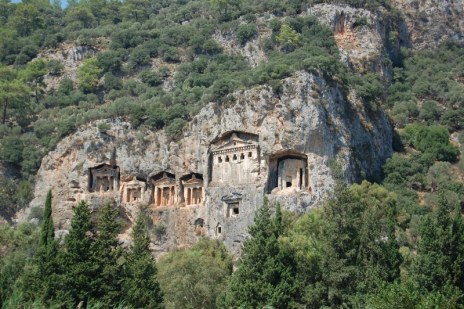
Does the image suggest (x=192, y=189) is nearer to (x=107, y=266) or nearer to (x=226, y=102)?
(x=226, y=102)

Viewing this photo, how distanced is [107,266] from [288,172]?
24.1 m

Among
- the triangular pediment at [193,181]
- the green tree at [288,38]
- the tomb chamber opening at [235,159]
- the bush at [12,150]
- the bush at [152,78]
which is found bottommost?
the triangular pediment at [193,181]

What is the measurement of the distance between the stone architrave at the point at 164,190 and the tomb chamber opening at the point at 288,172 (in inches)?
357

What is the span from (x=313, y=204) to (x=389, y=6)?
138 ft

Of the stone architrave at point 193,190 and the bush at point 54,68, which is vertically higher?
the bush at point 54,68

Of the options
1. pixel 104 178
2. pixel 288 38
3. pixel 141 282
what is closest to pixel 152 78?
pixel 288 38

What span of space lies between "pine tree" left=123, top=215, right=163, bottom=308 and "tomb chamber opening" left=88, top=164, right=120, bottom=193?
24.6m

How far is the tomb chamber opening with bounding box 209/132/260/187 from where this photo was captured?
59.3 metres

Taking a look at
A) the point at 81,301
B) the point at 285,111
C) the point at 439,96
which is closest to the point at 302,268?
the point at 81,301

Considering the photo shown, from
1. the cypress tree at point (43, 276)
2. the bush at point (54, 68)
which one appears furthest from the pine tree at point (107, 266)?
the bush at point (54, 68)

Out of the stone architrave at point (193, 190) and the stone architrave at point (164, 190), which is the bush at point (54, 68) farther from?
the stone architrave at point (193, 190)

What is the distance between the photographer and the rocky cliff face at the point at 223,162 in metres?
58.1

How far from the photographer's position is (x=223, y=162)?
60844 millimetres

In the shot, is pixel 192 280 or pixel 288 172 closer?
pixel 192 280
